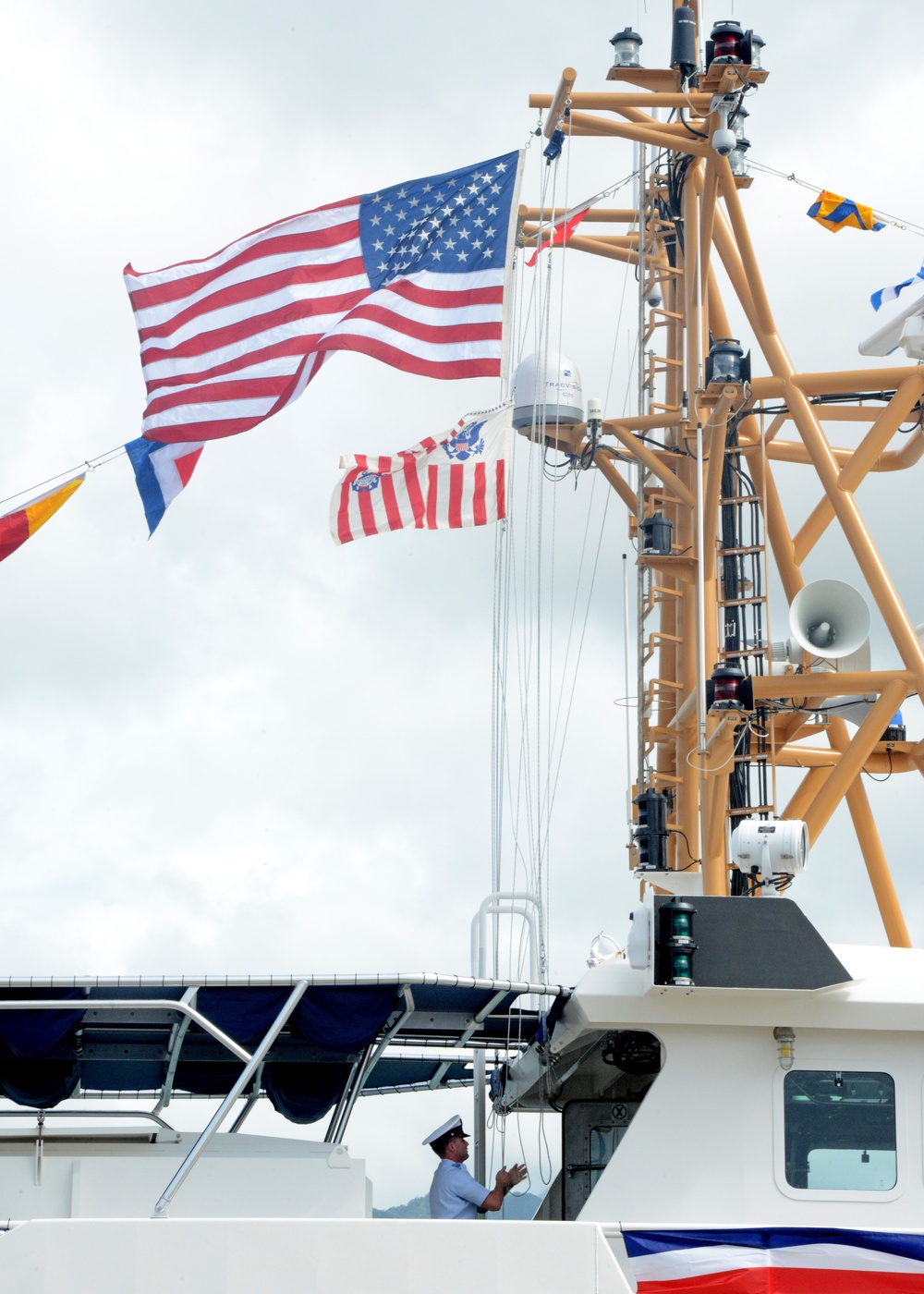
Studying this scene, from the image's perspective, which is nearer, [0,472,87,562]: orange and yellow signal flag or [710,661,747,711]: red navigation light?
[0,472,87,562]: orange and yellow signal flag

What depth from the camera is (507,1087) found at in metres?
15.3

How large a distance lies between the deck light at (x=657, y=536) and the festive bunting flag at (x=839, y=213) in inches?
173

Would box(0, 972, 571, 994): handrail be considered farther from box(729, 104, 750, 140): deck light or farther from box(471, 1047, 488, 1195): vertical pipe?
box(729, 104, 750, 140): deck light

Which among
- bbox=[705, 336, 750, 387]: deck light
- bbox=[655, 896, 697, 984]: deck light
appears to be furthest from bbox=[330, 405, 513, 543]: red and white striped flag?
bbox=[655, 896, 697, 984]: deck light

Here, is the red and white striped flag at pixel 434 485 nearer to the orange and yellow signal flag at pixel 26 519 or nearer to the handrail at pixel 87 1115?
the orange and yellow signal flag at pixel 26 519

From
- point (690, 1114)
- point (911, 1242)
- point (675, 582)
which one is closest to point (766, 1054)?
point (690, 1114)

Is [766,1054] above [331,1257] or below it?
above

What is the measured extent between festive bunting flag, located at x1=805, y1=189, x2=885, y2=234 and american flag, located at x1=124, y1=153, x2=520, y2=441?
527 cm

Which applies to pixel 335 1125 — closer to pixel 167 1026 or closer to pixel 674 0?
pixel 167 1026

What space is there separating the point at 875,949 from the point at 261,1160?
178 inches

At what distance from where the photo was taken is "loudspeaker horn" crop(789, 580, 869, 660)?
17016 millimetres

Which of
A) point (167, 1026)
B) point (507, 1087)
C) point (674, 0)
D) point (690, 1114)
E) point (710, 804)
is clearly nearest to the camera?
point (690, 1114)

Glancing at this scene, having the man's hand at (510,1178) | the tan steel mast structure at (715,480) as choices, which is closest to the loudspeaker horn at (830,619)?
the tan steel mast structure at (715,480)

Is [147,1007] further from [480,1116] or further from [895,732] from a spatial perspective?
[895,732]
